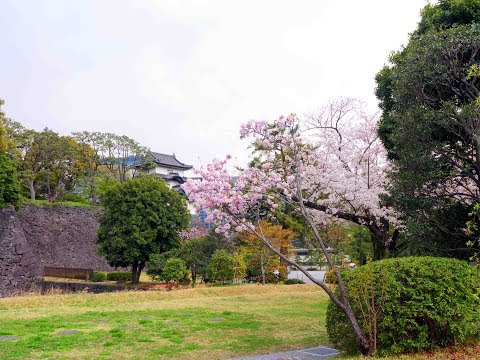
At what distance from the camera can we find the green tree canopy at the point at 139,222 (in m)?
17.2

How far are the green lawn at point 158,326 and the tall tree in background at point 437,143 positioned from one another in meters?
2.27

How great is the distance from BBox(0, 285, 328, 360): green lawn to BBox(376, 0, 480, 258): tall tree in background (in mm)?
2270

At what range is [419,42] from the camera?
6898mm

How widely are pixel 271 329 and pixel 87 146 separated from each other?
23.2 meters

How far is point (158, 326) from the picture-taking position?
7.18 meters

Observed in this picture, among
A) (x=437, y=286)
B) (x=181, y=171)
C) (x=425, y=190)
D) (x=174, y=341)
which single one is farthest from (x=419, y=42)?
(x=181, y=171)

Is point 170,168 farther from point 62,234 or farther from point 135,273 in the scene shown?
point 135,273

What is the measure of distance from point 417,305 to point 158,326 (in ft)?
13.8

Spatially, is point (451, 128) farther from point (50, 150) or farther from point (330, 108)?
point (50, 150)

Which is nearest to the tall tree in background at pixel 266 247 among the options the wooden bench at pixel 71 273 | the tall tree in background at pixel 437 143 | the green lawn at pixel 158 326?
the green lawn at pixel 158 326

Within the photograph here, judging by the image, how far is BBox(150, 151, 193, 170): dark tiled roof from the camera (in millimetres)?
38247

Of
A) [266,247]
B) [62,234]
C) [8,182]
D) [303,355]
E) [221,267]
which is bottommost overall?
[303,355]

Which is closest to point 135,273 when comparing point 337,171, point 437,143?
point 337,171

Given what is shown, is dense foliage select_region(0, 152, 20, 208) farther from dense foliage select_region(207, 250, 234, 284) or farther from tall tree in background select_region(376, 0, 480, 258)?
tall tree in background select_region(376, 0, 480, 258)
